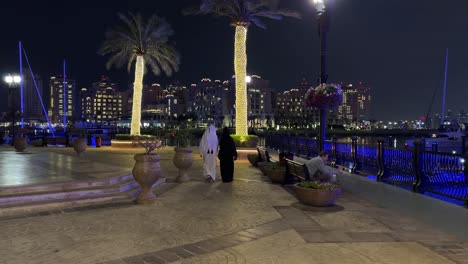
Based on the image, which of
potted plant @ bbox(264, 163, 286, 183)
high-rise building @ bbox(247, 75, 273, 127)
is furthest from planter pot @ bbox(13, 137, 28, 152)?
high-rise building @ bbox(247, 75, 273, 127)

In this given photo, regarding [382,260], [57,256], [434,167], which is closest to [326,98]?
[434,167]

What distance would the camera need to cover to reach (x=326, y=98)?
1420 centimetres

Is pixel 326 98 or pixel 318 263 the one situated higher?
pixel 326 98

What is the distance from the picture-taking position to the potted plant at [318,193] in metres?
8.80

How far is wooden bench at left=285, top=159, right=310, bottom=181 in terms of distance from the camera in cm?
1023

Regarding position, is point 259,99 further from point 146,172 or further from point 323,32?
point 146,172

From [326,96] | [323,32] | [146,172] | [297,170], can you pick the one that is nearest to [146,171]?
[146,172]

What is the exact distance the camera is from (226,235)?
6.93m

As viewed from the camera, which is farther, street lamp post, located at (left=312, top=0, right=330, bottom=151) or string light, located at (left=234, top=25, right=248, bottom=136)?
string light, located at (left=234, top=25, right=248, bottom=136)

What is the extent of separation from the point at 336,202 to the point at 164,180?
5711 mm

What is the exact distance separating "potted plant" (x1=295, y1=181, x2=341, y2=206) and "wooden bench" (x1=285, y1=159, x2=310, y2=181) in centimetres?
113

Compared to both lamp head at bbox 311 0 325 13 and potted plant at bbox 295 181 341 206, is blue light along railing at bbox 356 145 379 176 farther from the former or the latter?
potted plant at bbox 295 181 341 206

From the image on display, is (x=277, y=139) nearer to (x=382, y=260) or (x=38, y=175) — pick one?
(x=38, y=175)

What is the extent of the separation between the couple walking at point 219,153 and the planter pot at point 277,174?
1225mm
